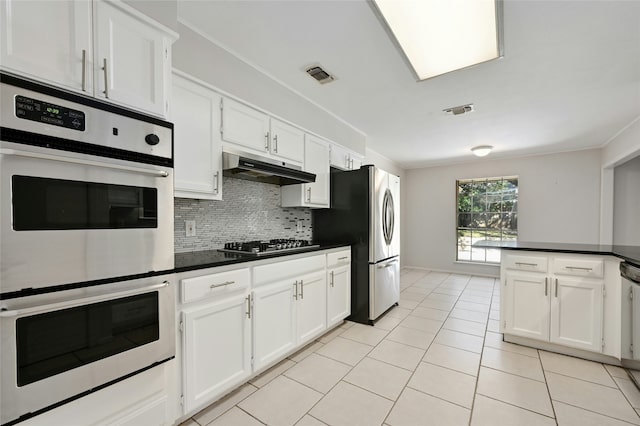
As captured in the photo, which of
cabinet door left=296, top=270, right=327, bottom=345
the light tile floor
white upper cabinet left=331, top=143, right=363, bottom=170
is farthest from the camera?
white upper cabinet left=331, top=143, right=363, bottom=170

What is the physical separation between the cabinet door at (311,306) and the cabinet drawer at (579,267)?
2124 mm

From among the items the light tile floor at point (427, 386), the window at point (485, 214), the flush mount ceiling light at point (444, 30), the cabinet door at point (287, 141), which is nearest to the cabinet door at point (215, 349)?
the light tile floor at point (427, 386)

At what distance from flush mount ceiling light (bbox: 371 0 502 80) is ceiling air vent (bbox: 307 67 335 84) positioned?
70 cm

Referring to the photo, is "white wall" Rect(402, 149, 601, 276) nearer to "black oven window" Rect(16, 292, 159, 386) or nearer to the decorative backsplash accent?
the decorative backsplash accent

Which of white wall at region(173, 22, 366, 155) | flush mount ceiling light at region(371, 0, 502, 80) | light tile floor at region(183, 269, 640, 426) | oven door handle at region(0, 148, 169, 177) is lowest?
light tile floor at region(183, 269, 640, 426)

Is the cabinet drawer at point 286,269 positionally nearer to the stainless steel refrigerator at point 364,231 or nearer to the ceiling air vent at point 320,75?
the stainless steel refrigerator at point 364,231

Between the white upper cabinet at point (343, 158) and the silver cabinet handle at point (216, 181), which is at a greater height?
the white upper cabinet at point (343, 158)

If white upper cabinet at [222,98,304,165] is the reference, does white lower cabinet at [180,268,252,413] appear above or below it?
below

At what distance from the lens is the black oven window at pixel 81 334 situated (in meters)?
0.96

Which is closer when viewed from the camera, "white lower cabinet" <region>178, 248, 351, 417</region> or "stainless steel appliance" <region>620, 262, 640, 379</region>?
"white lower cabinet" <region>178, 248, 351, 417</region>

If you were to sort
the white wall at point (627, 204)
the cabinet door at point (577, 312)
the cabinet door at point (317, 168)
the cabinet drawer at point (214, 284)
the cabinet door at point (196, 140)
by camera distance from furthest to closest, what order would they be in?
the white wall at point (627, 204) → the cabinet door at point (317, 168) → the cabinet door at point (577, 312) → the cabinet door at point (196, 140) → the cabinet drawer at point (214, 284)

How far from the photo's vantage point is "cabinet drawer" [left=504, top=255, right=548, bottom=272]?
247 cm

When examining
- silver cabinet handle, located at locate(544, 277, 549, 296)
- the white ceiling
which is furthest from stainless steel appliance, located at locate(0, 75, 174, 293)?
silver cabinet handle, located at locate(544, 277, 549, 296)

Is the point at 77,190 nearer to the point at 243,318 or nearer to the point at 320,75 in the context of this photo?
the point at 243,318
